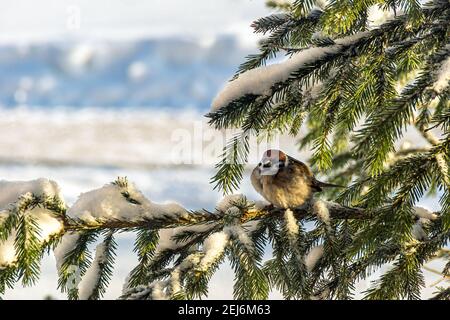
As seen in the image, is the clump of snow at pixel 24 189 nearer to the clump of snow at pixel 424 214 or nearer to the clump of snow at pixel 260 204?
the clump of snow at pixel 260 204

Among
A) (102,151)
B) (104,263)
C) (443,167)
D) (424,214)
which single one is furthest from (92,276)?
(102,151)

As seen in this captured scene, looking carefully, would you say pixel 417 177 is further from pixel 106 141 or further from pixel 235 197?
pixel 106 141

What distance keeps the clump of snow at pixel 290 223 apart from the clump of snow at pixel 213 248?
0.65ft

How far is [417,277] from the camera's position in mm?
1474

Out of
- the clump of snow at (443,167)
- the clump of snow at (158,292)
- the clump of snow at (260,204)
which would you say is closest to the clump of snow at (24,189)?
the clump of snow at (158,292)

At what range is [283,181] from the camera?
1.73 m

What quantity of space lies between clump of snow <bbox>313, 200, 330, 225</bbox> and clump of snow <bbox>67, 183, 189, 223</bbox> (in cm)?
37

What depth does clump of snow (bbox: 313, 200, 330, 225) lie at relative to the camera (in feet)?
5.22

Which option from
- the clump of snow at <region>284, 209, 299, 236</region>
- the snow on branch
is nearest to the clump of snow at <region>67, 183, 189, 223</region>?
the snow on branch

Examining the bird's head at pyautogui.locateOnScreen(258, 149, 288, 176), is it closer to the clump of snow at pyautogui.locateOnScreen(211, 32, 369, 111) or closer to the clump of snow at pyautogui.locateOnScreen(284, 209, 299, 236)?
the clump of snow at pyautogui.locateOnScreen(284, 209, 299, 236)

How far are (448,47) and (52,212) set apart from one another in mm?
1064

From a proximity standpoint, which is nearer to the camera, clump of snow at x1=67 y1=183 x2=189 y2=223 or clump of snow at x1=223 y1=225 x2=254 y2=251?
clump of snow at x1=223 y1=225 x2=254 y2=251

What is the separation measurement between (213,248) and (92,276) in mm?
395

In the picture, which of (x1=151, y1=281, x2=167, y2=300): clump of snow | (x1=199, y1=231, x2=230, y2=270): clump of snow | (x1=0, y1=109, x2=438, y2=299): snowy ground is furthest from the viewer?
(x1=0, y1=109, x2=438, y2=299): snowy ground
